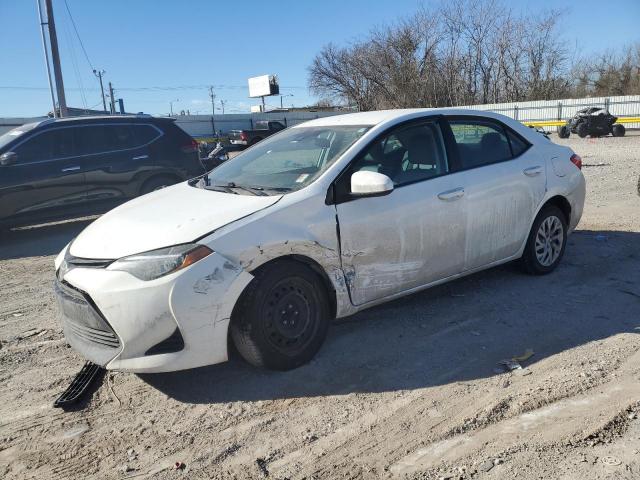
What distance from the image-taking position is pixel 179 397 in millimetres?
3291

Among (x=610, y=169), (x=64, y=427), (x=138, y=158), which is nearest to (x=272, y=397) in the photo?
(x=64, y=427)

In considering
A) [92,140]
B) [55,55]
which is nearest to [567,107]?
[55,55]

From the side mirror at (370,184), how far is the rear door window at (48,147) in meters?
6.47

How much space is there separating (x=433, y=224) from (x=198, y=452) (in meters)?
2.32

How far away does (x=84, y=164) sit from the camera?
846 cm

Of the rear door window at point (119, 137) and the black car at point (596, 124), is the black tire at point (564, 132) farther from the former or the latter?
the rear door window at point (119, 137)

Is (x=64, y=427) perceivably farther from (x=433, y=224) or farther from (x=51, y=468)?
(x=433, y=224)

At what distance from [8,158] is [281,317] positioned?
21.5ft

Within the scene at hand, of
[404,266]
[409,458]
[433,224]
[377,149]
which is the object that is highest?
[377,149]

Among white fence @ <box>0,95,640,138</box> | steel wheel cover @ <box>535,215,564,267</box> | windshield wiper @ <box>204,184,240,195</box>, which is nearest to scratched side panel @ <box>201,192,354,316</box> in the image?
windshield wiper @ <box>204,184,240,195</box>

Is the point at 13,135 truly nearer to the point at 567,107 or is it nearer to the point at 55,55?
the point at 55,55

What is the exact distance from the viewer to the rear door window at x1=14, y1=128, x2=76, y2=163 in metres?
8.09

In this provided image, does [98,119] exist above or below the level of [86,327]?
above

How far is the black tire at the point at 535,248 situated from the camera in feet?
16.3
